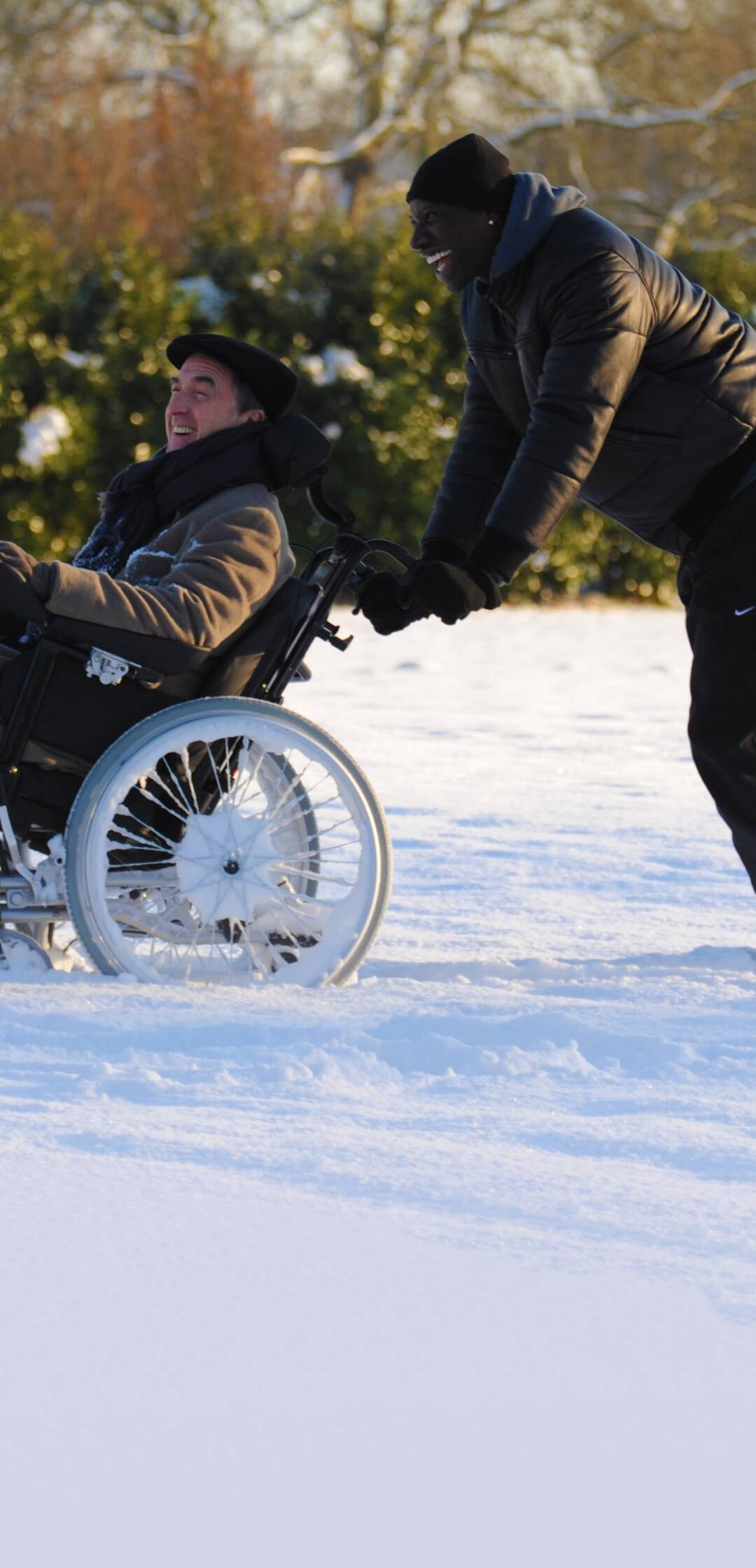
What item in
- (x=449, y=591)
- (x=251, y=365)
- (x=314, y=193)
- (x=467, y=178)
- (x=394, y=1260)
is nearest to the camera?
(x=394, y=1260)

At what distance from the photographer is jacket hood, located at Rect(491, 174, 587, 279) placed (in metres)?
2.86

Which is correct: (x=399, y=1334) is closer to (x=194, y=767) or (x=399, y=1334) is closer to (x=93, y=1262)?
(x=93, y=1262)

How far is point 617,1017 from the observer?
2.75m

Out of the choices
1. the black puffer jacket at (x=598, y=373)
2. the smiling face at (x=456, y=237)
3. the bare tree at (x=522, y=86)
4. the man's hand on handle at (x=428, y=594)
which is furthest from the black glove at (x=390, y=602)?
the bare tree at (x=522, y=86)

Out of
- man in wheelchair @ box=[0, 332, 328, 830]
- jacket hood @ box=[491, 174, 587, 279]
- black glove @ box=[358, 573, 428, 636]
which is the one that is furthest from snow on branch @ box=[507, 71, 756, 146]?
black glove @ box=[358, 573, 428, 636]

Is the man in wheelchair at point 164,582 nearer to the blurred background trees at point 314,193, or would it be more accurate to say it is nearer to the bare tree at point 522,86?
the blurred background trees at point 314,193

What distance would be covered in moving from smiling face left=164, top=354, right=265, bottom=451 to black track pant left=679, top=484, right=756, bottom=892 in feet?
2.69

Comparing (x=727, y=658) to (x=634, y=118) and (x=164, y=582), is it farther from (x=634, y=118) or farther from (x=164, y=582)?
(x=634, y=118)

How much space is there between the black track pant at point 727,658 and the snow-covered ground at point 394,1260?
0.35 meters

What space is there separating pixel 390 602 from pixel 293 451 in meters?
0.32

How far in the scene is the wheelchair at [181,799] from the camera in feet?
9.10

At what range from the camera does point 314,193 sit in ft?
74.1

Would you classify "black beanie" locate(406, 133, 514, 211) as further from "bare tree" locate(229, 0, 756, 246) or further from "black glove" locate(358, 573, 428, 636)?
"bare tree" locate(229, 0, 756, 246)

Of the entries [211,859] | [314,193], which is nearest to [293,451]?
[211,859]
